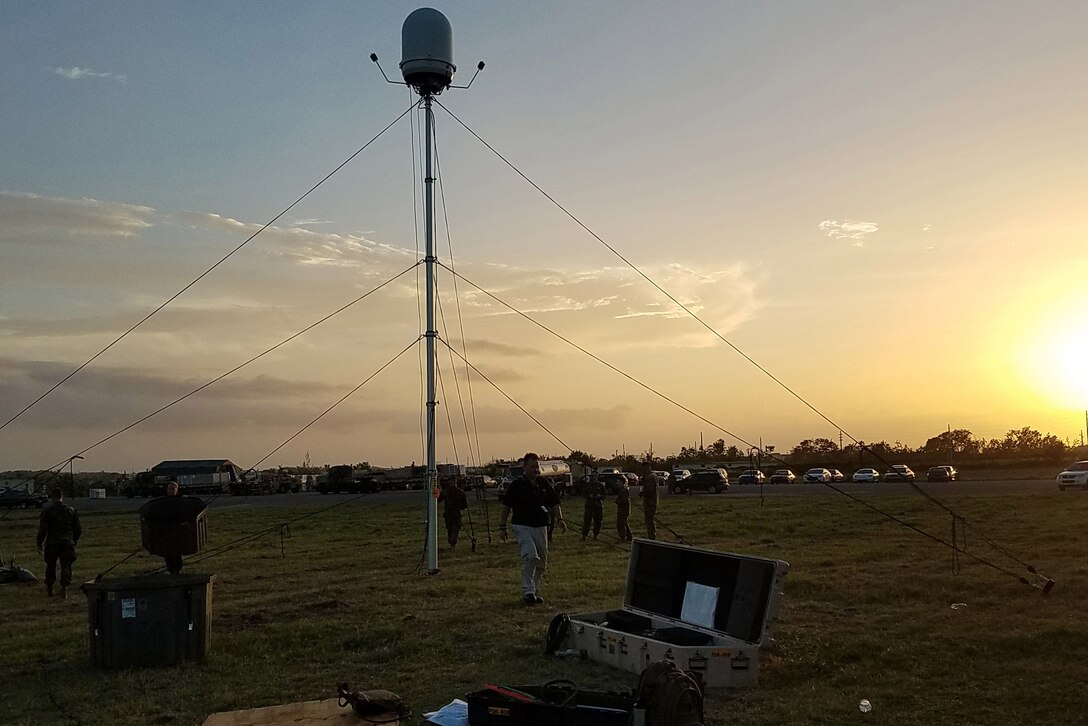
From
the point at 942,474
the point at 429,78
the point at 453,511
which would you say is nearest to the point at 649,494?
the point at 453,511

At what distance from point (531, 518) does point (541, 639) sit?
8.05 feet

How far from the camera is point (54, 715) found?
811 centimetres

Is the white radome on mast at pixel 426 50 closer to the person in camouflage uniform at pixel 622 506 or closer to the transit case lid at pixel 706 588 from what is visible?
the transit case lid at pixel 706 588

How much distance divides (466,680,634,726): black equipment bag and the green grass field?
1200 millimetres

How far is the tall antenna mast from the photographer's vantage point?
16.7 m

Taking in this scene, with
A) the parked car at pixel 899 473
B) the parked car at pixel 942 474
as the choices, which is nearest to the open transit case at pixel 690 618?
the parked car at pixel 899 473

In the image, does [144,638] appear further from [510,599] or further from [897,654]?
[897,654]

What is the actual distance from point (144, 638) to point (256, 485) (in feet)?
236

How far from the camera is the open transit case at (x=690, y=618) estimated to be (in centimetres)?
832

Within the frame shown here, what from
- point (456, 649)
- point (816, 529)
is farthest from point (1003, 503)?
point (456, 649)

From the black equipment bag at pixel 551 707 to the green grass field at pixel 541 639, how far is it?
3.94 feet

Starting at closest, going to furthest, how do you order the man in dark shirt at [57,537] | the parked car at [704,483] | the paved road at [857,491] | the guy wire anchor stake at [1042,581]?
the guy wire anchor stake at [1042,581]
the man in dark shirt at [57,537]
the paved road at [857,491]
the parked car at [704,483]

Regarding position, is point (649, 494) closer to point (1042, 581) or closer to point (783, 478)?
point (1042, 581)

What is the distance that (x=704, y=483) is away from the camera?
58812 mm
